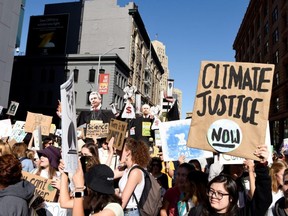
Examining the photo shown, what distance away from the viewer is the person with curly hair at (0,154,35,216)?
8.94 feet

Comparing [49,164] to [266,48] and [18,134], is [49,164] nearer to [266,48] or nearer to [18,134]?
[18,134]

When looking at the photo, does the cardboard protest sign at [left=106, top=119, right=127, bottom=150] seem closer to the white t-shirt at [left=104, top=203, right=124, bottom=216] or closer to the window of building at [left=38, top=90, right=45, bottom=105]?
the white t-shirt at [left=104, top=203, right=124, bottom=216]

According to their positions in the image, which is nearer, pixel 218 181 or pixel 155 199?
pixel 218 181

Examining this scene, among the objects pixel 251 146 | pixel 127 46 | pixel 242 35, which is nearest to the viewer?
pixel 251 146

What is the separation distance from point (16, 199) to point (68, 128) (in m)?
0.81

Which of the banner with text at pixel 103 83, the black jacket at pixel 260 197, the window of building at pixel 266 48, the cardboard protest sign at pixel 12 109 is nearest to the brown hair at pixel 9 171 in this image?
the black jacket at pixel 260 197

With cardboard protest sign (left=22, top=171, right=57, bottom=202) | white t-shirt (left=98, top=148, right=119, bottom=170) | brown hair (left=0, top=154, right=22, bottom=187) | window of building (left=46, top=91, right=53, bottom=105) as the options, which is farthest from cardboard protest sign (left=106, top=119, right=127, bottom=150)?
window of building (left=46, top=91, right=53, bottom=105)

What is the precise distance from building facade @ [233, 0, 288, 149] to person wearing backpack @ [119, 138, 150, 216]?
1078 inches

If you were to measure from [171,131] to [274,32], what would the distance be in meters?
39.6

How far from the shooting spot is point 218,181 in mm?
2842

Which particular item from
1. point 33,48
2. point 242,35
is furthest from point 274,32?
point 33,48

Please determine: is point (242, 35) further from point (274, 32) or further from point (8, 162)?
point (8, 162)

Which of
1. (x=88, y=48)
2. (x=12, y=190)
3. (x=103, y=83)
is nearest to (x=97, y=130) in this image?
(x=12, y=190)

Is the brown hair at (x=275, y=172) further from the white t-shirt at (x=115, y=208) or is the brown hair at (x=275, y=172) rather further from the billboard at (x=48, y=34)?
the billboard at (x=48, y=34)
